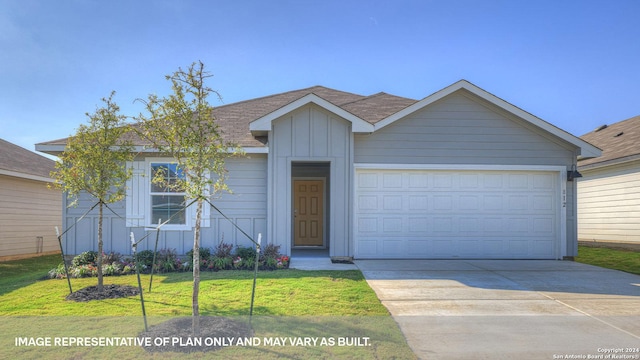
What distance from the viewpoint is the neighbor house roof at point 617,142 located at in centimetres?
1266

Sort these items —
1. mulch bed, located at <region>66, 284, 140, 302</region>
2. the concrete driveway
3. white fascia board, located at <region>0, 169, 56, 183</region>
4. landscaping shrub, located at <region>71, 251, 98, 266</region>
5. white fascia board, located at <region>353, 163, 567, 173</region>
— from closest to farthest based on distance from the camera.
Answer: the concrete driveway, mulch bed, located at <region>66, 284, 140, 302</region>, landscaping shrub, located at <region>71, 251, 98, 266</region>, white fascia board, located at <region>353, 163, 567, 173</region>, white fascia board, located at <region>0, 169, 56, 183</region>

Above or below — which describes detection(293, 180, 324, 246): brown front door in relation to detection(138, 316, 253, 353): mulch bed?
above

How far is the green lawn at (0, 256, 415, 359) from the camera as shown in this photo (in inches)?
158

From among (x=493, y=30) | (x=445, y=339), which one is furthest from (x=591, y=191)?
(x=445, y=339)

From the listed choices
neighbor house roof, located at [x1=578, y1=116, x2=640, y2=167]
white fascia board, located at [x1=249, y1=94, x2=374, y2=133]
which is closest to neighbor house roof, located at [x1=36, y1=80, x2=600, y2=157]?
white fascia board, located at [x1=249, y1=94, x2=374, y2=133]

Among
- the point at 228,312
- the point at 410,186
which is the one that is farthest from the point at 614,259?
the point at 228,312

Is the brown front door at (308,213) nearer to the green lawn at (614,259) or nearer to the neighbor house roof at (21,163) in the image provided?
the green lawn at (614,259)

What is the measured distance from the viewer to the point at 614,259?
35.1 ft

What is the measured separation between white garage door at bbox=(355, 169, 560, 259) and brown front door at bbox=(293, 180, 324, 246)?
9.85 feet

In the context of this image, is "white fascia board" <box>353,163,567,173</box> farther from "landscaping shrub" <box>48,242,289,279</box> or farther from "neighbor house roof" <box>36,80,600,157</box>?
"landscaping shrub" <box>48,242,289,279</box>

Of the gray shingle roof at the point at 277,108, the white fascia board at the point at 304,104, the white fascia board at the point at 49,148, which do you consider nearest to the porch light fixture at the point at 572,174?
the gray shingle roof at the point at 277,108

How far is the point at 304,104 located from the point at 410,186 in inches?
137

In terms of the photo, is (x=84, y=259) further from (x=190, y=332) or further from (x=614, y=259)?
(x=614, y=259)

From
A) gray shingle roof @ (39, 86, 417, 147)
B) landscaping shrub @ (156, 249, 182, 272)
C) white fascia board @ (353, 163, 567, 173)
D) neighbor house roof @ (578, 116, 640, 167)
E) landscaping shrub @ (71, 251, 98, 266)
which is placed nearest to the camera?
landscaping shrub @ (156, 249, 182, 272)
